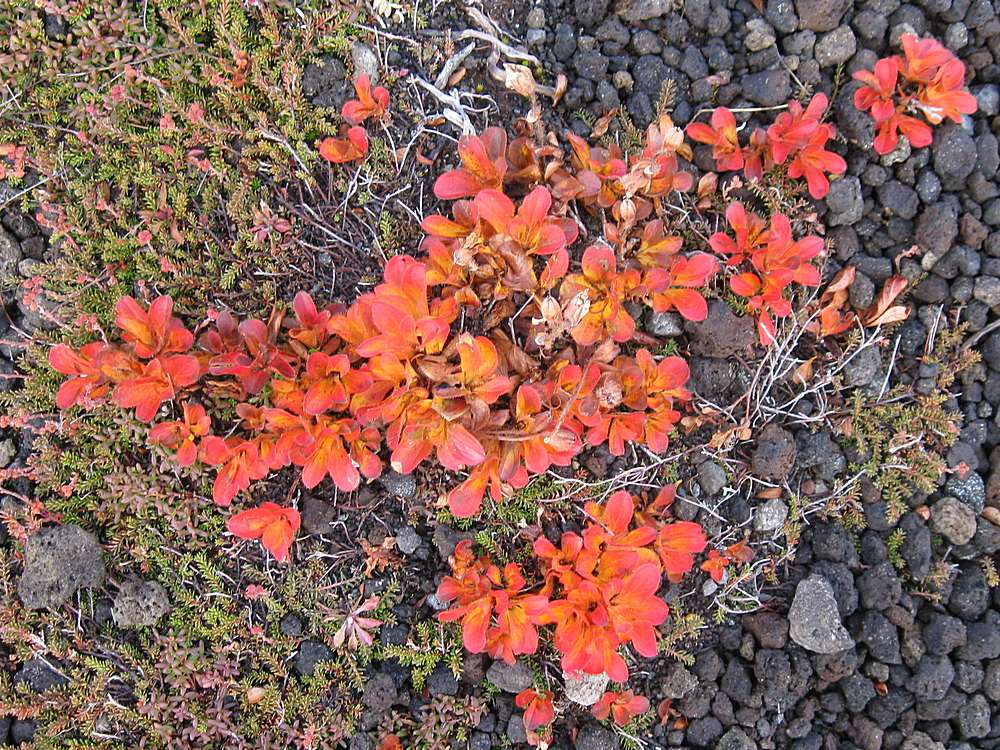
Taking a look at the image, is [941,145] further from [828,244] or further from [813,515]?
[813,515]

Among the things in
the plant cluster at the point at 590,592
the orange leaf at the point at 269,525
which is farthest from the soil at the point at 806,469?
the orange leaf at the point at 269,525

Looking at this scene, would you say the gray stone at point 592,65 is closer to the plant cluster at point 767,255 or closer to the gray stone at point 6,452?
the plant cluster at point 767,255

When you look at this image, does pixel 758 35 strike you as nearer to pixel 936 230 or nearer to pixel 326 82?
pixel 936 230

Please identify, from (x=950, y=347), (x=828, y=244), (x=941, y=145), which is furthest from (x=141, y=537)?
(x=941, y=145)

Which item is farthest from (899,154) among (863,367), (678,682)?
(678,682)

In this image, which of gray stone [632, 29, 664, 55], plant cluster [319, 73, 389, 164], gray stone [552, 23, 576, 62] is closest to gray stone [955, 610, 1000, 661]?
gray stone [632, 29, 664, 55]

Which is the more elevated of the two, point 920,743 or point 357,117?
point 357,117
